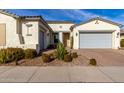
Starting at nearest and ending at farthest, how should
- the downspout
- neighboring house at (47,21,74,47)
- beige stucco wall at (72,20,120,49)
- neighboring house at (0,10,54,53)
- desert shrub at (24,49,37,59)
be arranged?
desert shrub at (24,49,37,59) → neighboring house at (0,10,54,53) → the downspout → beige stucco wall at (72,20,120,49) → neighboring house at (47,21,74,47)

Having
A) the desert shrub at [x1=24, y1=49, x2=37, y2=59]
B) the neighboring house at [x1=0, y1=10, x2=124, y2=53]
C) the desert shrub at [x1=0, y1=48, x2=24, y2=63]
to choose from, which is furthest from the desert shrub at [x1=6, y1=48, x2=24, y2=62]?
the neighboring house at [x1=0, y1=10, x2=124, y2=53]

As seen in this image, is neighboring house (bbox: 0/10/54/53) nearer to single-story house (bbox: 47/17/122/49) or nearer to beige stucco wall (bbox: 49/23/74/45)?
single-story house (bbox: 47/17/122/49)

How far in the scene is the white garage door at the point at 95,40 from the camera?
27.1 metres

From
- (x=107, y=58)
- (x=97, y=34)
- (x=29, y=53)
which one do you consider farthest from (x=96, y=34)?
(x=29, y=53)

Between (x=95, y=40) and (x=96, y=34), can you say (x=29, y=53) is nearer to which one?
(x=95, y=40)

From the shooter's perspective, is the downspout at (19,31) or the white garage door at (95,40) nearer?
the downspout at (19,31)

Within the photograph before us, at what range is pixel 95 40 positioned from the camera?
27.2m

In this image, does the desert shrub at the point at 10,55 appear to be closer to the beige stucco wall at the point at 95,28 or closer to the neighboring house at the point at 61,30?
the beige stucco wall at the point at 95,28

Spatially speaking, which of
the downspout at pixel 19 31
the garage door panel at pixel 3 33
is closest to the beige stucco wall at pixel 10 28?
the garage door panel at pixel 3 33

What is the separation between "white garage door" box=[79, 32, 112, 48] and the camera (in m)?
27.1

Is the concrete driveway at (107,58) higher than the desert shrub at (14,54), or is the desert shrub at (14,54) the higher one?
the desert shrub at (14,54)

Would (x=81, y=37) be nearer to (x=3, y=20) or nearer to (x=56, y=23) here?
(x=56, y=23)
